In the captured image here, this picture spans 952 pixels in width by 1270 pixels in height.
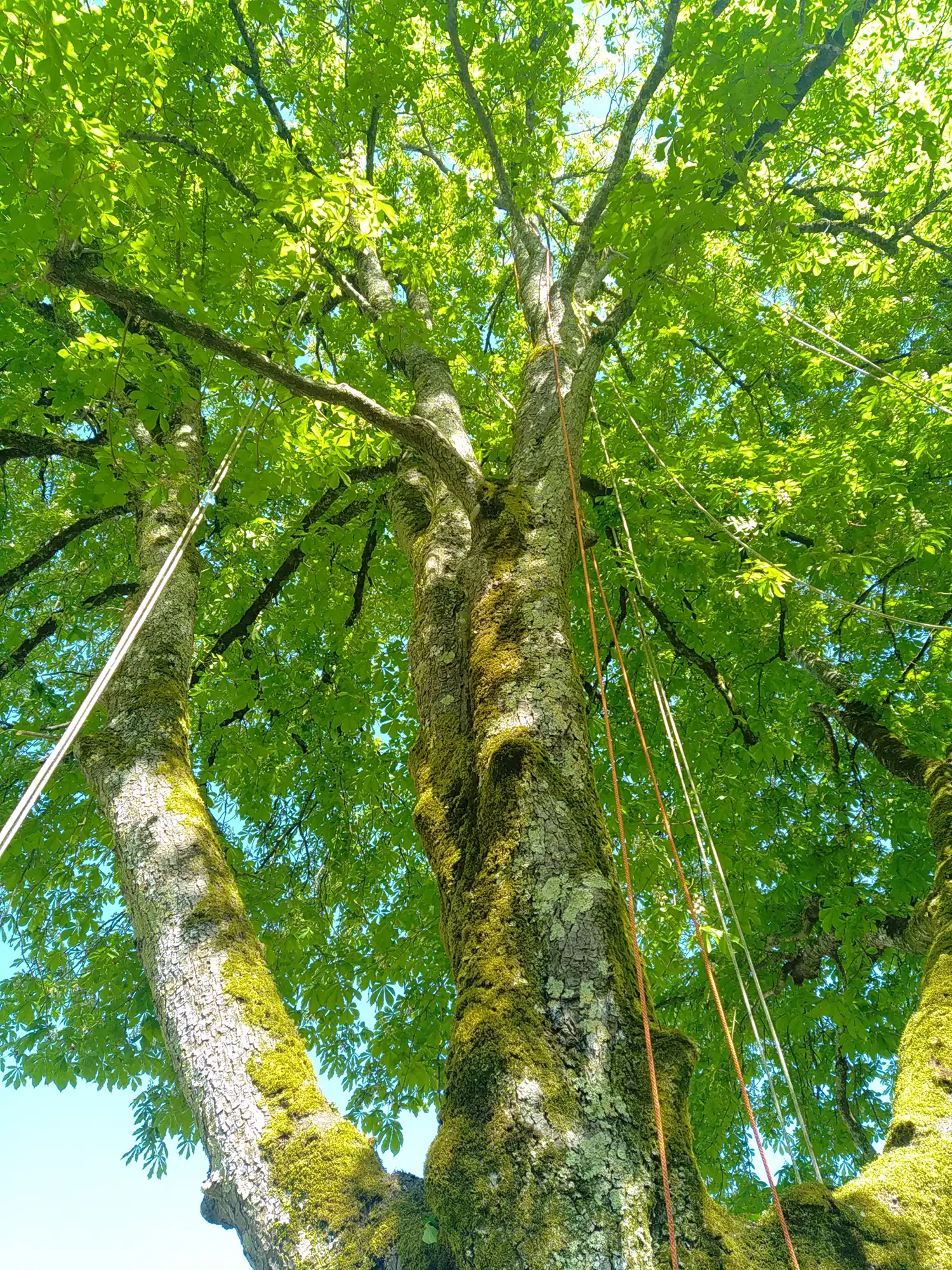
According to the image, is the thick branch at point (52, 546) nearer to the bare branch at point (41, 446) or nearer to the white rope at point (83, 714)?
the bare branch at point (41, 446)

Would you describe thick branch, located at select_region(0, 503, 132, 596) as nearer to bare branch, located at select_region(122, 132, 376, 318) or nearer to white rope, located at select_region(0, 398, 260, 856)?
bare branch, located at select_region(122, 132, 376, 318)

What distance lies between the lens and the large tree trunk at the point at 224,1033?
146cm

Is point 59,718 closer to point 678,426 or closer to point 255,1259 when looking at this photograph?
point 255,1259

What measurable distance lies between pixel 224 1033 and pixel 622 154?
4589 mm

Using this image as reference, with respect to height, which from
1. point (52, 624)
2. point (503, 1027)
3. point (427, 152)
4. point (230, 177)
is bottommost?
point (503, 1027)

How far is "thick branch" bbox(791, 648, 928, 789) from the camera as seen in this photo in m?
→ 3.51

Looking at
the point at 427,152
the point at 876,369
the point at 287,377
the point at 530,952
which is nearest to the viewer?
the point at 530,952

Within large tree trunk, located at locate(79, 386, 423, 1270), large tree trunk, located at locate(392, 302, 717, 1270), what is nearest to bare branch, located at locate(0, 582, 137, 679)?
large tree trunk, located at locate(79, 386, 423, 1270)

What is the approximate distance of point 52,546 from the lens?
4.95 m

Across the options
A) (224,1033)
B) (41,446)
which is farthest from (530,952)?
(41,446)

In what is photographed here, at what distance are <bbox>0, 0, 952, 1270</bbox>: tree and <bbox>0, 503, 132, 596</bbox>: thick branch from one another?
9 cm

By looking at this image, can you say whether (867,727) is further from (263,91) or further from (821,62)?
(263,91)

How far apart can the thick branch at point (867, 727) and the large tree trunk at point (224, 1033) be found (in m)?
2.87

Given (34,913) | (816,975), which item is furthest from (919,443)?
(34,913)
